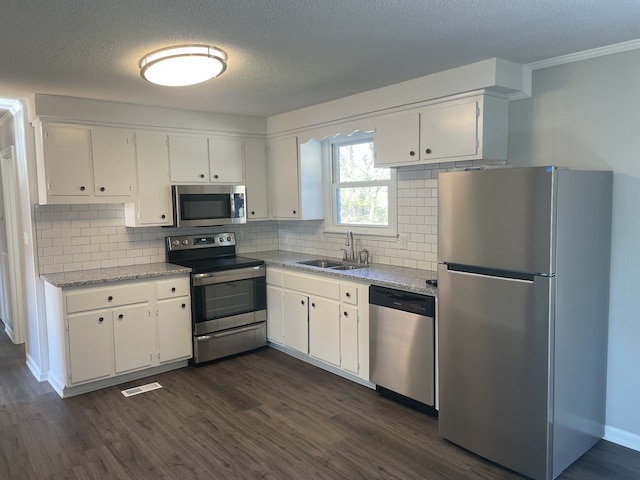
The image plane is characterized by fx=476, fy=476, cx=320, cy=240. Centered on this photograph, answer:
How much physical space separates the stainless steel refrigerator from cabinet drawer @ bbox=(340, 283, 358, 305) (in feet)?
2.99

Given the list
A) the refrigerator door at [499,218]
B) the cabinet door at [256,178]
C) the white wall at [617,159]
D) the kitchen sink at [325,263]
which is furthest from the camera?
the cabinet door at [256,178]

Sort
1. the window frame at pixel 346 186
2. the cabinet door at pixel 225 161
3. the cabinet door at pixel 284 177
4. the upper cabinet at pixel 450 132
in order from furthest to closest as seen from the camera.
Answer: the cabinet door at pixel 284 177, the cabinet door at pixel 225 161, the window frame at pixel 346 186, the upper cabinet at pixel 450 132

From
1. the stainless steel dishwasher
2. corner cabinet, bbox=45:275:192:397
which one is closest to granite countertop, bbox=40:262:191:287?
corner cabinet, bbox=45:275:192:397

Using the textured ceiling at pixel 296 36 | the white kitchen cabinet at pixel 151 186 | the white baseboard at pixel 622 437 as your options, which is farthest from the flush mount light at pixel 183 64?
the white baseboard at pixel 622 437

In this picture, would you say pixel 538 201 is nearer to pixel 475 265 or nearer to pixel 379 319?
pixel 475 265

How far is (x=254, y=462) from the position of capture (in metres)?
2.78

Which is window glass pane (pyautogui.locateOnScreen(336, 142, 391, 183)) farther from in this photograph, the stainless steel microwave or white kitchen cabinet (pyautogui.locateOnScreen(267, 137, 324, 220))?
the stainless steel microwave

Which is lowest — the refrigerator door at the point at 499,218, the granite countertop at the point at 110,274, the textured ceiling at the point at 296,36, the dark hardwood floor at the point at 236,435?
the dark hardwood floor at the point at 236,435

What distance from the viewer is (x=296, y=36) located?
2.52m

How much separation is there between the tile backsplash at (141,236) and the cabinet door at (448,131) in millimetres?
314

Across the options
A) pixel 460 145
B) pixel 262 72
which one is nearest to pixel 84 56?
pixel 262 72

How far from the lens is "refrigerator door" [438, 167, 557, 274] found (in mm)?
2396

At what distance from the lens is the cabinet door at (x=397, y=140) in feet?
11.6

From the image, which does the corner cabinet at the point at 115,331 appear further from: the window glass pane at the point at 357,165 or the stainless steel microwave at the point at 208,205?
the window glass pane at the point at 357,165
